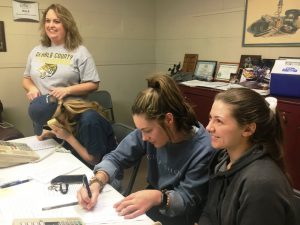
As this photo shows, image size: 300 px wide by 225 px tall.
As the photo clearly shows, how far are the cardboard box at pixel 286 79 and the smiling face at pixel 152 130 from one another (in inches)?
56.2

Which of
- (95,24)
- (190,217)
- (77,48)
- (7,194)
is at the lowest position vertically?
(190,217)

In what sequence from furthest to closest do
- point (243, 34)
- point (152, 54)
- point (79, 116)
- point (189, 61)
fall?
point (152, 54)
point (189, 61)
point (243, 34)
point (79, 116)

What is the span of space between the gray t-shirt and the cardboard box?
1384 millimetres

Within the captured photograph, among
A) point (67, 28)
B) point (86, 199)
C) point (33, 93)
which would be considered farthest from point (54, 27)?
point (86, 199)

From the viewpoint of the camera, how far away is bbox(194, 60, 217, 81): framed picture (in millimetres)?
3207

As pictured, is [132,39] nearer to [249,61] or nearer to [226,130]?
[249,61]

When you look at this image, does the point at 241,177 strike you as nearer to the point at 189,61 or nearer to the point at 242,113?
the point at 242,113

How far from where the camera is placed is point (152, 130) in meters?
1.26

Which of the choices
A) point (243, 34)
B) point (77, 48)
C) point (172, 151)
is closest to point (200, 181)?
point (172, 151)

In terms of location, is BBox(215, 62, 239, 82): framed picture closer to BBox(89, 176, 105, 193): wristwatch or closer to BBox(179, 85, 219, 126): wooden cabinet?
BBox(179, 85, 219, 126): wooden cabinet

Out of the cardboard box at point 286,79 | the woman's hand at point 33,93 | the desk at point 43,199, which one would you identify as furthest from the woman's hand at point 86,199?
the cardboard box at point 286,79

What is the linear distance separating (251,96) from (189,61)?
2.49m

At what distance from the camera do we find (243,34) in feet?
9.61

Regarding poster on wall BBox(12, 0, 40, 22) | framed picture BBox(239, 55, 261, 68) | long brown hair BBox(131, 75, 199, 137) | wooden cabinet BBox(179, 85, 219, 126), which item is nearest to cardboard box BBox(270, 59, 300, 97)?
framed picture BBox(239, 55, 261, 68)
